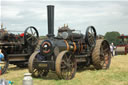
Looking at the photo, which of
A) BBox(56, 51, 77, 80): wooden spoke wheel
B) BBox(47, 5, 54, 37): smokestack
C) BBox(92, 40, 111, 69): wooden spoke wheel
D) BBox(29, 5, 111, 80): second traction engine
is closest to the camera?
BBox(56, 51, 77, 80): wooden spoke wheel

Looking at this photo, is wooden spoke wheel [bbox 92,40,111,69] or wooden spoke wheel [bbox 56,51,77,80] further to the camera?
wooden spoke wheel [bbox 92,40,111,69]

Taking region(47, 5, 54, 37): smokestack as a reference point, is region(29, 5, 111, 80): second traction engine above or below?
below

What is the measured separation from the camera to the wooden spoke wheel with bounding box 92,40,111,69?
30.9 ft

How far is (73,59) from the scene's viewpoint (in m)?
7.79

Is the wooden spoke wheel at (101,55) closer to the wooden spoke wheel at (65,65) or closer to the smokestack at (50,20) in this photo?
the wooden spoke wheel at (65,65)

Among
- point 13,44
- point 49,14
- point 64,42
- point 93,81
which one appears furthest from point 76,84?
point 13,44

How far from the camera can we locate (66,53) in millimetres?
7520

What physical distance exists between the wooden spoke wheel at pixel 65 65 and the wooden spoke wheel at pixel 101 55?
2.01 m

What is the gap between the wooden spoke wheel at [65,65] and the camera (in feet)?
22.4

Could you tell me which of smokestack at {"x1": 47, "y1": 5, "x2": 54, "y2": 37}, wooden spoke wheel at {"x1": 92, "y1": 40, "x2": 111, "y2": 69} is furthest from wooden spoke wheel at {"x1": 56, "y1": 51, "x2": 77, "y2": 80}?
wooden spoke wheel at {"x1": 92, "y1": 40, "x2": 111, "y2": 69}

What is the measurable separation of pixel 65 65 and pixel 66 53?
484mm

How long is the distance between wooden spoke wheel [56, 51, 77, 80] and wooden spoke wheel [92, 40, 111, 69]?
2.01 meters

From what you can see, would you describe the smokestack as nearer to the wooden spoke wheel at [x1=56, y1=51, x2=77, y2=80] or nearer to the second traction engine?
the second traction engine

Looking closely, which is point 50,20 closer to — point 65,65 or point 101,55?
point 65,65
